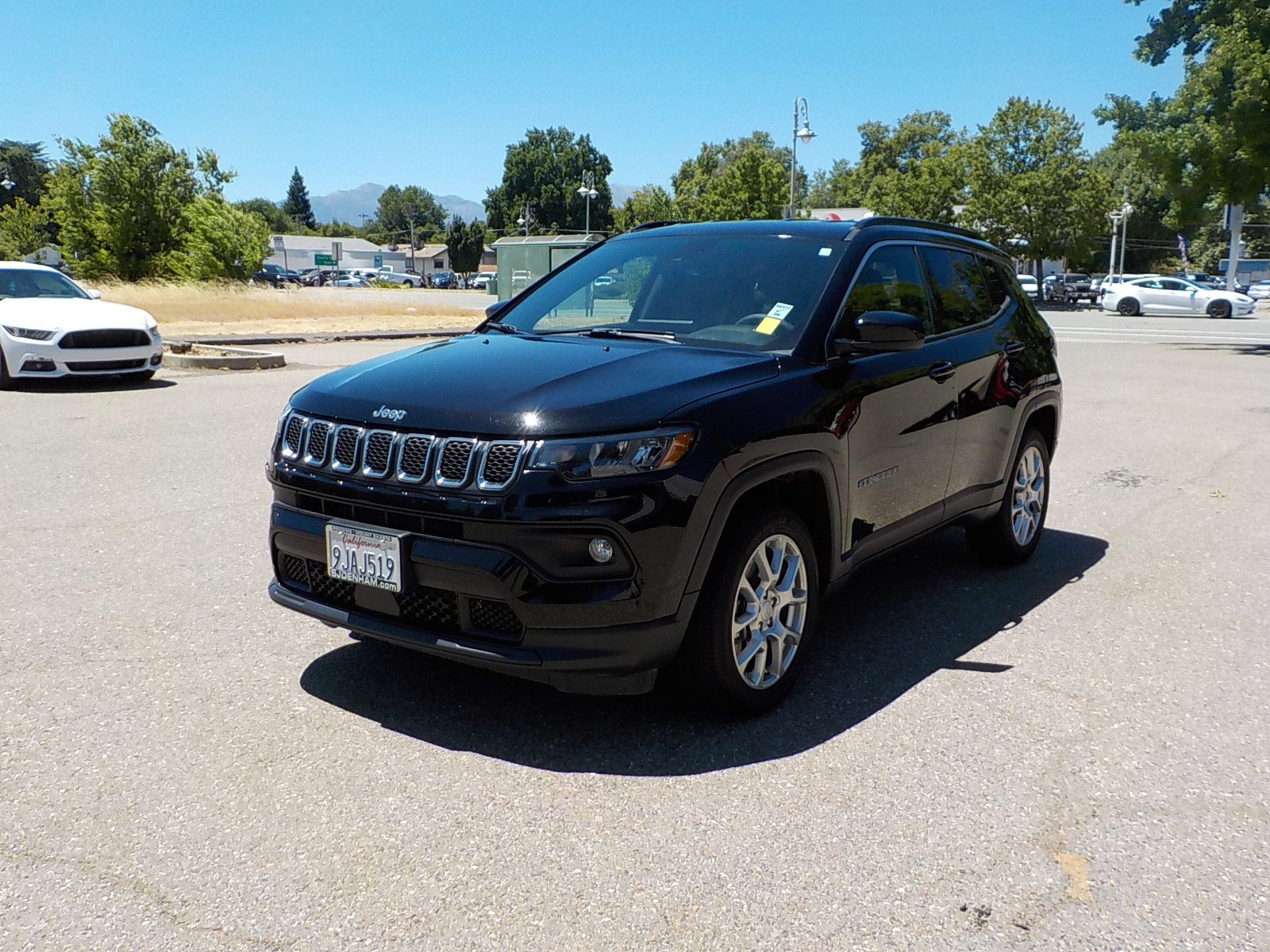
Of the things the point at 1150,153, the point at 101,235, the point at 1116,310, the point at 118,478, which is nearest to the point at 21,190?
the point at 101,235

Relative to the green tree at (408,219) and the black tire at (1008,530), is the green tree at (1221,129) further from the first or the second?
the green tree at (408,219)

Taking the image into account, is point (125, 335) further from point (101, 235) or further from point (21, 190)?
point (21, 190)

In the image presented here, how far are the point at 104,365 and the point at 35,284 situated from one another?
1852 millimetres

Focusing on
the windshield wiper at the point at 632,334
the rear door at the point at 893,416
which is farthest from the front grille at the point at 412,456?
the rear door at the point at 893,416

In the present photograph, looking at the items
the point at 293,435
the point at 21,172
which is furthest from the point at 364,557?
the point at 21,172

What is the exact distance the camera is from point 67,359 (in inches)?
517

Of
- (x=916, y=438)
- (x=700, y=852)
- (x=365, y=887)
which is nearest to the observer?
(x=365, y=887)

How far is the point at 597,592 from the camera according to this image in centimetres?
343

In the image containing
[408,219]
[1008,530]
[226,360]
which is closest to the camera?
[1008,530]

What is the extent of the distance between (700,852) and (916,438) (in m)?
2.34

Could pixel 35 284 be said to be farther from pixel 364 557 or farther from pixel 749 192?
pixel 749 192

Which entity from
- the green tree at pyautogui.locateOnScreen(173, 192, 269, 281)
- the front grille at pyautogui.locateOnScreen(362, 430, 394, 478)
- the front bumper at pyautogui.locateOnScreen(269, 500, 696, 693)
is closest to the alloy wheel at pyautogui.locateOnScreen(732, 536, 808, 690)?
the front bumper at pyautogui.locateOnScreen(269, 500, 696, 693)

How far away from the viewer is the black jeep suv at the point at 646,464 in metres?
3.43

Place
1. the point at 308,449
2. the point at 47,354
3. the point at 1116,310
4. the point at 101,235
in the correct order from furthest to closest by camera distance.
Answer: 1. the point at 1116,310
2. the point at 101,235
3. the point at 47,354
4. the point at 308,449
